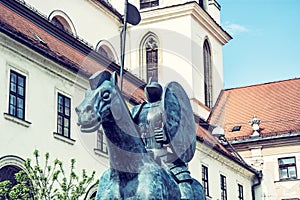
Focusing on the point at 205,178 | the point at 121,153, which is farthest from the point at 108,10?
the point at 121,153

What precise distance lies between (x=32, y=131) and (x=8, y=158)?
1306 mm

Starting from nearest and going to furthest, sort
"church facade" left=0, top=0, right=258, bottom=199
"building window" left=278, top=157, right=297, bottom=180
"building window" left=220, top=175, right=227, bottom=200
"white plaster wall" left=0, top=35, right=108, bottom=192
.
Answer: "white plaster wall" left=0, top=35, right=108, bottom=192, "church facade" left=0, top=0, right=258, bottom=199, "building window" left=220, top=175, right=227, bottom=200, "building window" left=278, top=157, right=297, bottom=180

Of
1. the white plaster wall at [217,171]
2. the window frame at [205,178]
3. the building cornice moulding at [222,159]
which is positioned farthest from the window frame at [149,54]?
the window frame at [205,178]

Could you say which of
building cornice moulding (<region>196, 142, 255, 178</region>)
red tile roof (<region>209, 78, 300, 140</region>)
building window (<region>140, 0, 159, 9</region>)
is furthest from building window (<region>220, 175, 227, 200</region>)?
building window (<region>140, 0, 159, 9</region>)

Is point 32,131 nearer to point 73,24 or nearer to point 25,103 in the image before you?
point 25,103

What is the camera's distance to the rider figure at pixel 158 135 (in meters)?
6.79

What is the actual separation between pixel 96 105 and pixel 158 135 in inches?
42.3

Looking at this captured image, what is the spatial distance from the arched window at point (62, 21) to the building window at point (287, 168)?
44.3ft

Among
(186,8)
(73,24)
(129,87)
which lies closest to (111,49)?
(73,24)

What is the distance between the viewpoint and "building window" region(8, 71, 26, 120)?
1740 cm

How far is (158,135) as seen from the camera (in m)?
6.80

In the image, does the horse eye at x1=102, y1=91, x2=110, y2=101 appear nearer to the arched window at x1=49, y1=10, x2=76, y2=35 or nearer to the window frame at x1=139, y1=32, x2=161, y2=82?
the arched window at x1=49, y1=10, x2=76, y2=35

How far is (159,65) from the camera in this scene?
35531 millimetres

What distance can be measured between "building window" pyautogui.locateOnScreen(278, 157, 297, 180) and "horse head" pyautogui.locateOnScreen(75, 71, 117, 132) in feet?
101
